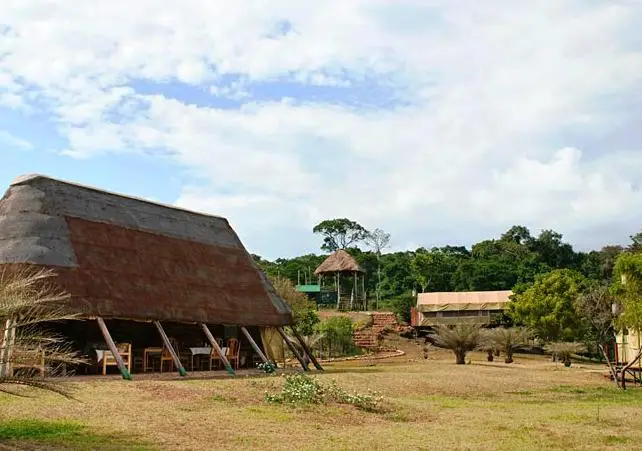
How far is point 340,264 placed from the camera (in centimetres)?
6053

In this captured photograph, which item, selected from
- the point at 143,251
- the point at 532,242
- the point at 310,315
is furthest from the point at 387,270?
the point at 143,251

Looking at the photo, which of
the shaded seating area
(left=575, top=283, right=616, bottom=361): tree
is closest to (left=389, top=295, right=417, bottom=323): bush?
(left=575, top=283, right=616, bottom=361): tree

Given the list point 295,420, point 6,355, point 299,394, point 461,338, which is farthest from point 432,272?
point 6,355

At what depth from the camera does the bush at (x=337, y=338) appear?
133ft

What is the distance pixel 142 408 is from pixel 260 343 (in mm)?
14837

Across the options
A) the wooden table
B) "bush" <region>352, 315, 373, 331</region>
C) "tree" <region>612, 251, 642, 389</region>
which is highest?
"tree" <region>612, 251, 642, 389</region>

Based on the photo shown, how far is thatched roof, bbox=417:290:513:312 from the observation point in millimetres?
54969

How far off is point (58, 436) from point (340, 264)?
166ft

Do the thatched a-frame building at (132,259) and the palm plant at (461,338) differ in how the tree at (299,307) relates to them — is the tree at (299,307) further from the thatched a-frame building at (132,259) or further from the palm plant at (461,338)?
the thatched a-frame building at (132,259)

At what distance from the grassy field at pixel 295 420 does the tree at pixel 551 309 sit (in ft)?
75.8

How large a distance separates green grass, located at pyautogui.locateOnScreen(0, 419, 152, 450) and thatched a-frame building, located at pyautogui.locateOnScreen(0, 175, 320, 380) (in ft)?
28.2

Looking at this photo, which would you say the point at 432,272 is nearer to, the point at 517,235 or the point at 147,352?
the point at 517,235

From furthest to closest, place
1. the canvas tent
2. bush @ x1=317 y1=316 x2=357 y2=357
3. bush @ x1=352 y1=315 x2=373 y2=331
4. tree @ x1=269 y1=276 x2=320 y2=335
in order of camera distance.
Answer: the canvas tent, bush @ x1=352 y1=315 x2=373 y2=331, tree @ x1=269 y1=276 x2=320 y2=335, bush @ x1=317 y1=316 x2=357 y2=357

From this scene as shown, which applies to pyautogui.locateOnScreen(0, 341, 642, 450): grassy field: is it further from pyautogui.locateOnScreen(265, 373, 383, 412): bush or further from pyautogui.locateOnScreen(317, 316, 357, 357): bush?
pyautogui.locateOnScreen(317, 316, 357, 357): bush
